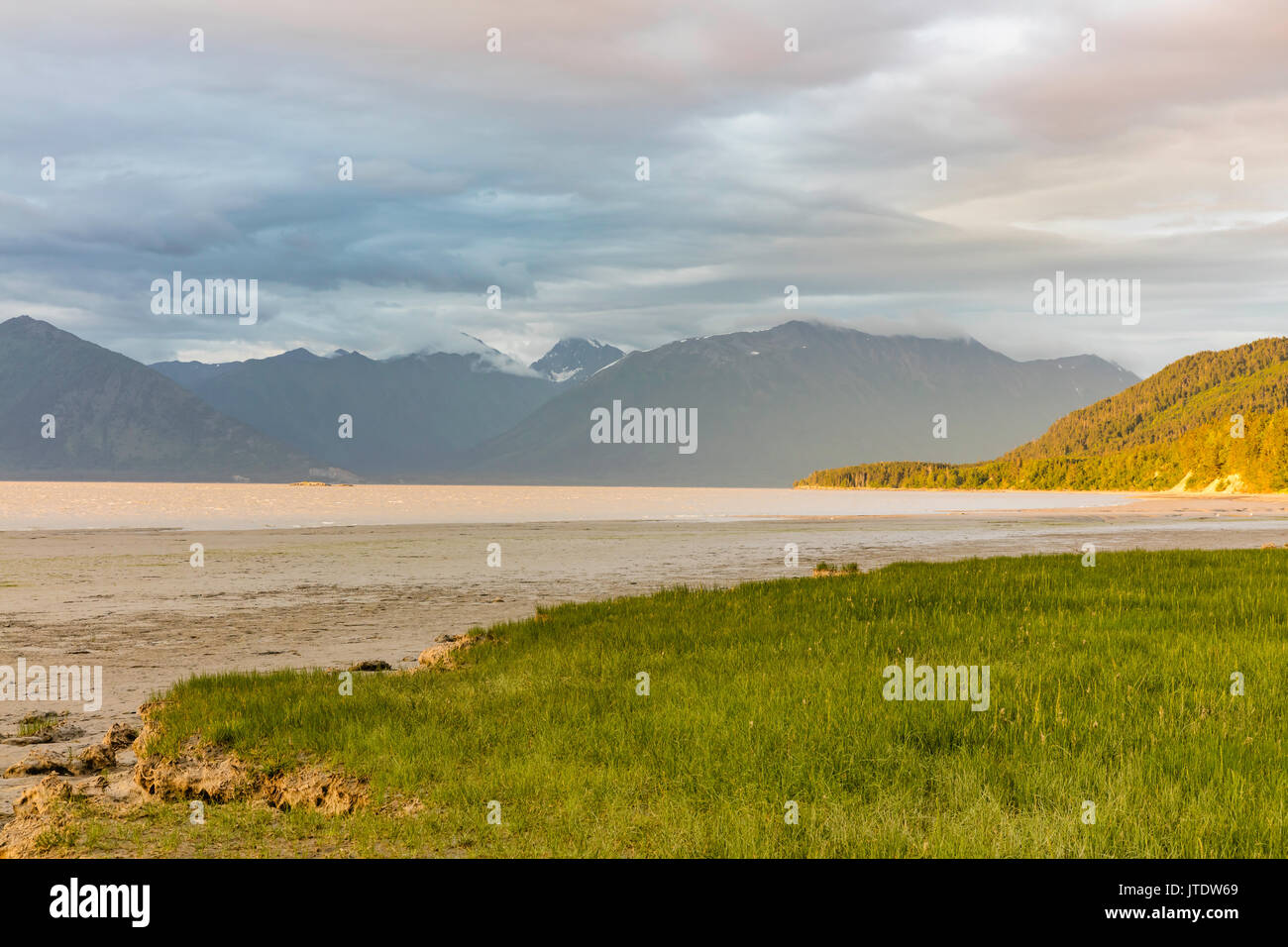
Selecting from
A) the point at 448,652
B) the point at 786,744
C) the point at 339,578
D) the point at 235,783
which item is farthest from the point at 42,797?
the point at 339,578

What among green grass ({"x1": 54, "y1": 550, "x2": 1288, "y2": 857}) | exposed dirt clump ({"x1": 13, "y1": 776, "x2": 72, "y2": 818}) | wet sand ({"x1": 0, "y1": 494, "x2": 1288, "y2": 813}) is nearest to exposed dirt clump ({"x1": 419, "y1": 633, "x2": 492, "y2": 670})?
green grass ({"x1": 54, "y1": 550, "x2": 1288, "y2": 857})

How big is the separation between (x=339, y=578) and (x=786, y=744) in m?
32.1

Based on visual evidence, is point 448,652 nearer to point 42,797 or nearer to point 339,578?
point 42,797

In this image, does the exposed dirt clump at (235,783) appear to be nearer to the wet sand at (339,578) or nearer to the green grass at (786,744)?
the green grass at (786,744)

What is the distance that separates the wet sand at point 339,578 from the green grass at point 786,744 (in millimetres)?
3897

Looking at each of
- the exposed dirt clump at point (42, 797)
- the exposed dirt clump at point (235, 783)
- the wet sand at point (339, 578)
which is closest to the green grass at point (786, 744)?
the exposed dirt clump at point (235, 783)

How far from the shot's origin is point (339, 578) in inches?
1540

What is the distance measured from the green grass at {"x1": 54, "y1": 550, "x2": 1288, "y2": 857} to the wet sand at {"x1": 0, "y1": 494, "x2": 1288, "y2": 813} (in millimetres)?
3897

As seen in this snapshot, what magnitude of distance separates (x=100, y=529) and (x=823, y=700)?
71.9 metres

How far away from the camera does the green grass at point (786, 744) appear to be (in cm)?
823

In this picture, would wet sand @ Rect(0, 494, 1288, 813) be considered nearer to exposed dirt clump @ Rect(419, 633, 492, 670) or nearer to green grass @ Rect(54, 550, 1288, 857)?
exposed dirt clump @ Rect(419, 633, 492, 670)

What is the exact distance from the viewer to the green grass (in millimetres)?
8234

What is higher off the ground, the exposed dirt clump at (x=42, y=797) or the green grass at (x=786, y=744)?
the green grass at (x=786, y=744)
